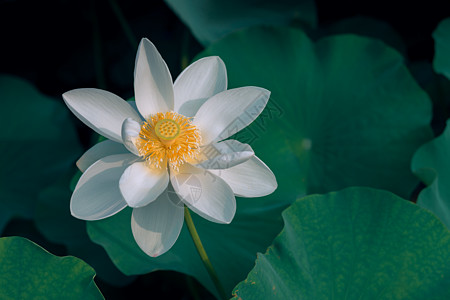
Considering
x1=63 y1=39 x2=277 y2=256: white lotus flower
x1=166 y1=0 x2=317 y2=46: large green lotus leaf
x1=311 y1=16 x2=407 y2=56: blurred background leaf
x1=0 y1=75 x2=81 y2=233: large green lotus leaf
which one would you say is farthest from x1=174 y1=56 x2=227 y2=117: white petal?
x1=311 y1=16 x2=407 y2=56: blurred background leaf

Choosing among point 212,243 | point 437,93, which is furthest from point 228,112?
point 437,93

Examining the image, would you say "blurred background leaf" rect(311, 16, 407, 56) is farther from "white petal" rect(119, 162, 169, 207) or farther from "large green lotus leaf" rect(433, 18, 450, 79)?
"white petal" rect(119, 162, 169, 207)

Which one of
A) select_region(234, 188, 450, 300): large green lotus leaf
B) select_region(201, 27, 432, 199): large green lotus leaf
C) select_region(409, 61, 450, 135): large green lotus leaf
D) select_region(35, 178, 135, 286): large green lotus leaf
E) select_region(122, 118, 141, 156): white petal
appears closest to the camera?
select_region(122, 118, 141, 156): white petal

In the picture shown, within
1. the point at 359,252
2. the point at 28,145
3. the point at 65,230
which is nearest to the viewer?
the point at 359,252

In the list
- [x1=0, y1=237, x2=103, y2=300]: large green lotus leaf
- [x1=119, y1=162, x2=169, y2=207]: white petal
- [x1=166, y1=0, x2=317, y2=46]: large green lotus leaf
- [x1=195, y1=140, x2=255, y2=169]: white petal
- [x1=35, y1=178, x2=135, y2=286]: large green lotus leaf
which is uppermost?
[x1=166, y1=0, x2=317, y2=46]: large green lotus leaf

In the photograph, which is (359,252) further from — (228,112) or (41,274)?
(41,274)

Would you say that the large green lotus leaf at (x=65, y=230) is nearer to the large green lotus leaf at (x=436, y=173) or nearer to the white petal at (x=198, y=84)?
the white petal at (x=198, y=84)

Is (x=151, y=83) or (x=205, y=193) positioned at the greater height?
(x=151, y=83)

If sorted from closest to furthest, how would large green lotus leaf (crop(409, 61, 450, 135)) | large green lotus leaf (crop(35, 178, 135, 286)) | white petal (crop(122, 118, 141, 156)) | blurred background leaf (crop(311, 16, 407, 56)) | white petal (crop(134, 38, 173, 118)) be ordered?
white petal (crop(122, 118, 141, 156)), white petal (crop(134, 38, 173, 118)), large green lotus leaf (crop(35, 178, 135, 286)), large green lotus leaf (crop(409, 61, 450, 135)), blurred background leaf (crop(311, 16, 407, 56))
